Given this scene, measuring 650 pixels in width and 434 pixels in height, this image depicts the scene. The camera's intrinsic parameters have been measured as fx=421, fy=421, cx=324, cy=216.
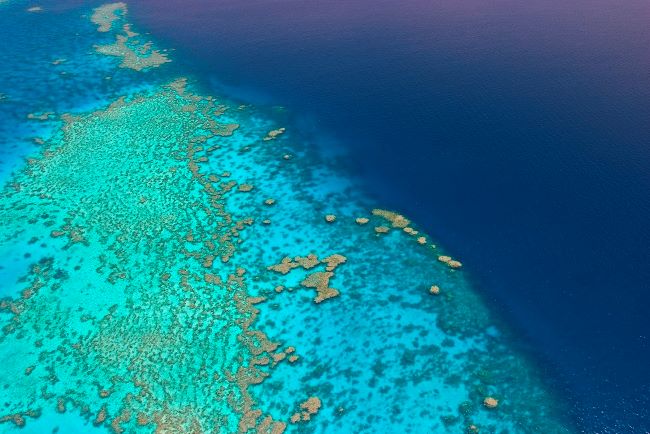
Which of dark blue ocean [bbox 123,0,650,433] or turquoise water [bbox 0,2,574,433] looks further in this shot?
dark blue ocean [bbox 123,0,650,433]

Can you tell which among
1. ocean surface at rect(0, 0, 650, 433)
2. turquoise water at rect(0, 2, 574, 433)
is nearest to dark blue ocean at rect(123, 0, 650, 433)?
ocean surface at rect(0, 0, 650, 433)

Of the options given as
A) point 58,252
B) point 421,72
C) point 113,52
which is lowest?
point 58,252

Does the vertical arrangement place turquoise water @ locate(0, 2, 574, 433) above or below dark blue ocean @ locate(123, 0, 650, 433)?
below

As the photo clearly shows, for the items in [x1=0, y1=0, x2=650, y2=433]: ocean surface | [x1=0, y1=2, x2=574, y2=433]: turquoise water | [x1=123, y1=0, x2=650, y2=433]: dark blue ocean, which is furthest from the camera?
[x1=123, y1=0, x2=650, y2=433]: dark blue ocean

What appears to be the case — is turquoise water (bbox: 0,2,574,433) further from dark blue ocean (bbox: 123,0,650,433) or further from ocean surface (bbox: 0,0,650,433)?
dark blue ocean (bbox: 123,0,650,433)

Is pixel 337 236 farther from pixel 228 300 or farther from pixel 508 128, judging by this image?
pixel 508 128

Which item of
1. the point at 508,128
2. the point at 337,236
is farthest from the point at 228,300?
the point at 508,128

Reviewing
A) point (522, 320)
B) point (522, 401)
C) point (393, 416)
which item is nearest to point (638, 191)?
point (522, 320)

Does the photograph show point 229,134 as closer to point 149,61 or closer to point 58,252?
point 58,252
